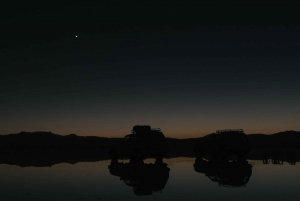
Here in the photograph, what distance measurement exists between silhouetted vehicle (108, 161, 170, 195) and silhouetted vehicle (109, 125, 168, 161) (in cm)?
132

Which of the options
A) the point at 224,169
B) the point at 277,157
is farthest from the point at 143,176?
the point at 277,157

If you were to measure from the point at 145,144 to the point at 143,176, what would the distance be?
4.75 metres

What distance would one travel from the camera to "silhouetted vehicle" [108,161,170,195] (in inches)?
1046

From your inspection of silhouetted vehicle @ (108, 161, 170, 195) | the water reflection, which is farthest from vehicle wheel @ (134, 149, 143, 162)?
the water reflection

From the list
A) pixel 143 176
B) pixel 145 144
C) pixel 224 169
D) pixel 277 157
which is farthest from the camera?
pixel 277 157

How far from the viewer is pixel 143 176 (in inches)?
1383

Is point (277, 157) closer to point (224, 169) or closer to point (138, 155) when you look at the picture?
point (224, 169)

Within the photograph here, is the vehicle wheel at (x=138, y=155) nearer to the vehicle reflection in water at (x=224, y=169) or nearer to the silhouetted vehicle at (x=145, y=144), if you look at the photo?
the silhouetted vehicle at (x=145, y=144)

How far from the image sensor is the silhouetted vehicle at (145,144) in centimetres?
3891

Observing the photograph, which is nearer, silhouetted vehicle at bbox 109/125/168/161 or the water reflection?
silhouetted vehicle at bbox 109/125/168/161

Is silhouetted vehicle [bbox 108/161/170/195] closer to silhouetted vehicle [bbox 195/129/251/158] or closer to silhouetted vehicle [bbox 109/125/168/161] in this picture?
silhouetted vehicle [bbox 109/125/168/161]

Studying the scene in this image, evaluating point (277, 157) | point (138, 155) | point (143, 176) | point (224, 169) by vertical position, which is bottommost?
point (143, 176)

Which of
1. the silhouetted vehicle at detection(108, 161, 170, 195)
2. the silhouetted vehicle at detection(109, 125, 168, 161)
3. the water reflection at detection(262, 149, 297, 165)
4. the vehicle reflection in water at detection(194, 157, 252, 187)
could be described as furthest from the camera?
the water reflection at detection(262, 149, 297, 165)

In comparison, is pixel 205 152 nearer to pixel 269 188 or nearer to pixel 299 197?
pixel 269 188
